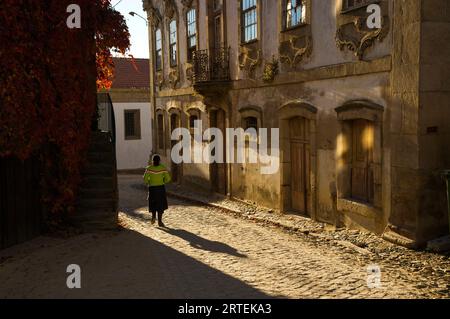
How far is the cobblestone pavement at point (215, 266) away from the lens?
670 cm

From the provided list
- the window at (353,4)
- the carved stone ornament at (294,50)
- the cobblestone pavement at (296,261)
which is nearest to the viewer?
the cobblestone pavement at (296,261)

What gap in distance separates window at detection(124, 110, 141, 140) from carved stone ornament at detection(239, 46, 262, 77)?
1535cm

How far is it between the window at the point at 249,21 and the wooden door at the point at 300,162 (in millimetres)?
3280

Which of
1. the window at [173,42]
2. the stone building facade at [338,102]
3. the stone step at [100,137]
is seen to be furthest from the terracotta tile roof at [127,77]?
the stone step at [100,137]

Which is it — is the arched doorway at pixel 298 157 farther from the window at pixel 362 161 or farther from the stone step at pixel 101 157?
the stone step at pixel 101 157

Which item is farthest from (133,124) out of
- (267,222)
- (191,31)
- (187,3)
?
(267,222)

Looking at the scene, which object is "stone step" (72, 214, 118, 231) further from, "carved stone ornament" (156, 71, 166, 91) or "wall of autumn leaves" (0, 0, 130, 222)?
"carved stone ornament" (156, 71, 166, 91)

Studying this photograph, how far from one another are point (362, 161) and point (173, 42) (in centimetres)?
1260

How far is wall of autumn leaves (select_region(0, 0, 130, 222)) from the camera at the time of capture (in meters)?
8.47

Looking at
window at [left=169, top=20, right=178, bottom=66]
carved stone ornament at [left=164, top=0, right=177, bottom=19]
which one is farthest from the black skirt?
carved stone ornament at [left=164, top=0, right=177, bottom=19]

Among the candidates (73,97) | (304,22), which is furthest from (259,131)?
(73,97)

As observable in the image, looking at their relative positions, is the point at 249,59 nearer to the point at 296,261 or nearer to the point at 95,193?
the point at 95,193

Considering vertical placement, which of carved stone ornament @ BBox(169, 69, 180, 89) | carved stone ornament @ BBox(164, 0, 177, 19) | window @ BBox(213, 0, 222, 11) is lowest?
carved stone ornament @ BBox(169, 69, 180, 89)
